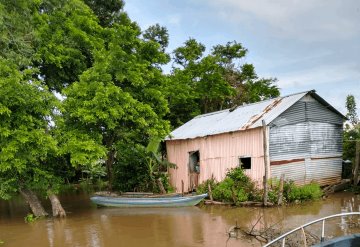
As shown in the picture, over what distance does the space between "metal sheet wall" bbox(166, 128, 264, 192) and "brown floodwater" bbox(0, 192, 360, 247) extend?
2.42m

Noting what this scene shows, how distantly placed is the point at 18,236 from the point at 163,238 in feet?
17.6

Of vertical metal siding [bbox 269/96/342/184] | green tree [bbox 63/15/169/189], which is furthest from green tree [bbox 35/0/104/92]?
vertical metal siding [bbox 269/96/342/184]

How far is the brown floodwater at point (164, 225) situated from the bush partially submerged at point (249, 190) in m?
0.53

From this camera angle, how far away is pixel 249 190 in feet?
52.7

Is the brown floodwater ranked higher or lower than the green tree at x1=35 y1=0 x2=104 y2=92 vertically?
lower

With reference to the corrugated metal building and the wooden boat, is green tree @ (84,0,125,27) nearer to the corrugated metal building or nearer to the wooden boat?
the corrugated metal building

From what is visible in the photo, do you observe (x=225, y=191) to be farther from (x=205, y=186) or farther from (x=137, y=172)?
(x=137, y=172)

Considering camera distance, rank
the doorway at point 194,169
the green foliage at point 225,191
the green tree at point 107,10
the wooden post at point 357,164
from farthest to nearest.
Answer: the green tree at point 107,10
the doorway at point 194,169
the wooden post at point 357,164
the green foliage at point 225,191

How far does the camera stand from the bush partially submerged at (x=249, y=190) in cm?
1557

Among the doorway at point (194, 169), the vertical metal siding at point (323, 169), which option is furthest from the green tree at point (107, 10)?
the vertical metal siding at point (323, 169)

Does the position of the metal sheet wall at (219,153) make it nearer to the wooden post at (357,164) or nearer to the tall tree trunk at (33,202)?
the wooden post at (357,164)

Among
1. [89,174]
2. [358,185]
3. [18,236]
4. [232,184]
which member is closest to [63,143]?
[18,236]

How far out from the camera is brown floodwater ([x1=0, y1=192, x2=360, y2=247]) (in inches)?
435

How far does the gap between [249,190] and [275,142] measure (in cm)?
255
